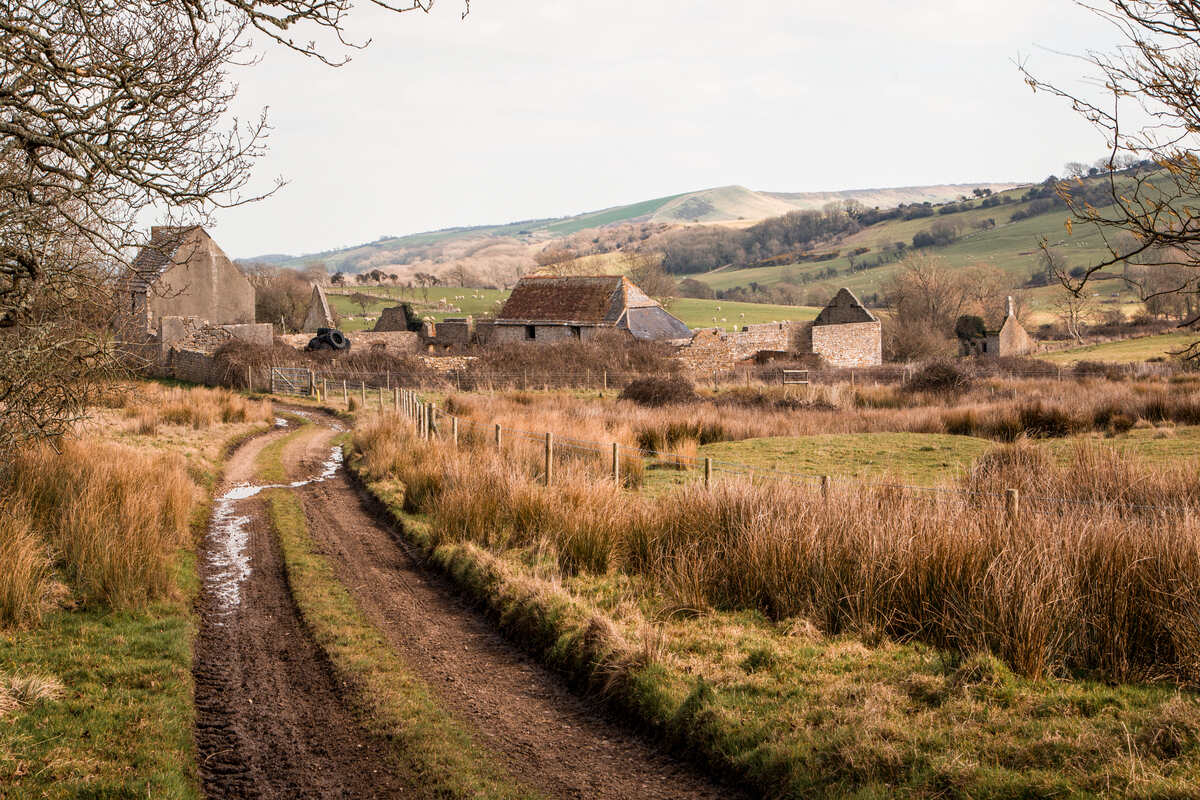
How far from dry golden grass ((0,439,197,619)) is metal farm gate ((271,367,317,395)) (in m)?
26.0

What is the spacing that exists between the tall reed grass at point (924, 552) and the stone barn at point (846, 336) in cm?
3842

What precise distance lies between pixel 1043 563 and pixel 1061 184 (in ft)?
9.38

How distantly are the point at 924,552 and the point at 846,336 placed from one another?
4590cm

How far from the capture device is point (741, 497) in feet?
31.4

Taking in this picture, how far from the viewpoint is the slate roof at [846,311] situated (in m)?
54.6

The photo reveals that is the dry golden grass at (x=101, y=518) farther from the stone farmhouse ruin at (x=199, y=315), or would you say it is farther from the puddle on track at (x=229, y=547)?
the stone farmhouse ruin at (x=199, y=315)

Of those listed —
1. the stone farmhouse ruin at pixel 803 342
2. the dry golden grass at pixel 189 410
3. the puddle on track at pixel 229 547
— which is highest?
the stone farmhouse ruin at pixel 803 342

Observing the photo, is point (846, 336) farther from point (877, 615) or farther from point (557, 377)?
point (877, 615)

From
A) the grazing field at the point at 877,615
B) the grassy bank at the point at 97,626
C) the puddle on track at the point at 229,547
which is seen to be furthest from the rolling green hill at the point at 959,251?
the grassy bank at the point at 97,626

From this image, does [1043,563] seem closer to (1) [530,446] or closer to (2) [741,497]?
(2) [741,497]

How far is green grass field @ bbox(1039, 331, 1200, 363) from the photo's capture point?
47312mm

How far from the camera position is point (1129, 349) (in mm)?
52781

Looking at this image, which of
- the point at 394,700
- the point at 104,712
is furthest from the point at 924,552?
the point at 104,712

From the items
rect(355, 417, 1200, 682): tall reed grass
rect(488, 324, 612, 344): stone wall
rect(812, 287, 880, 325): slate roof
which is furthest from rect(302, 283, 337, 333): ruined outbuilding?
rect(355, 417, 1200, 682): tall reed grass
